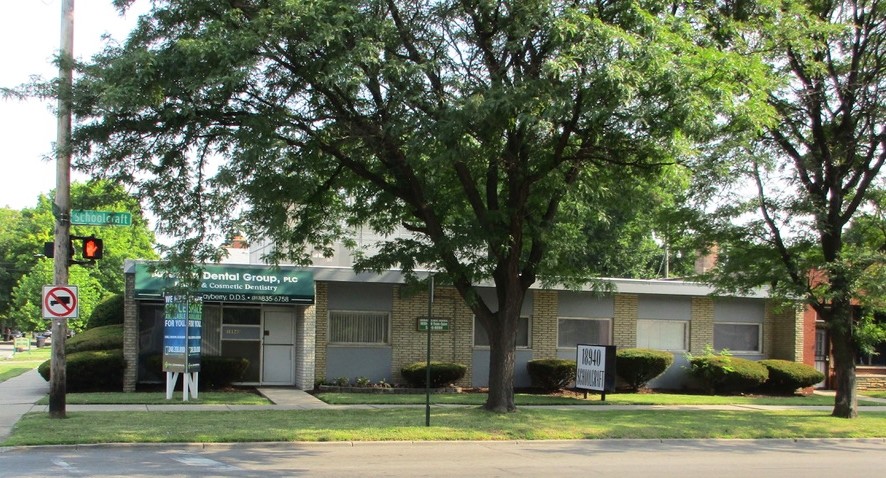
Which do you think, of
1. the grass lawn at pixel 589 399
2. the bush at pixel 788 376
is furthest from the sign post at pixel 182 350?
the bush at pixel 788 376

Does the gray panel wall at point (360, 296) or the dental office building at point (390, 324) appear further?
the gray panel wall at point (360, 296)

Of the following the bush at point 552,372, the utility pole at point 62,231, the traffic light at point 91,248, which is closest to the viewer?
the utility pole at point 62,231

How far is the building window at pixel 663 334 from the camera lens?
25.6 meters

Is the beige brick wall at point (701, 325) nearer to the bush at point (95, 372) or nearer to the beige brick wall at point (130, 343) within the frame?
the beige brick wall at point (130, 343)

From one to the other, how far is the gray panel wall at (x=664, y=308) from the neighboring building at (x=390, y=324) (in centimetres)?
3

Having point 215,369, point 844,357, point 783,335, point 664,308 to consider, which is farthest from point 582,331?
point 215,369

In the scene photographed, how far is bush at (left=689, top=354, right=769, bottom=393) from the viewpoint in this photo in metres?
24.3

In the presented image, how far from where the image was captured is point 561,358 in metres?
24.7

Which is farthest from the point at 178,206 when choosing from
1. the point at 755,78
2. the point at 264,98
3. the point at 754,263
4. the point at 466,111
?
the point at 754,263

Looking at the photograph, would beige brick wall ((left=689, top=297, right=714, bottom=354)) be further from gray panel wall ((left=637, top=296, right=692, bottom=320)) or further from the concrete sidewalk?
the concrete sidewalk

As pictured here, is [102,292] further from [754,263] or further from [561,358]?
[754,263]

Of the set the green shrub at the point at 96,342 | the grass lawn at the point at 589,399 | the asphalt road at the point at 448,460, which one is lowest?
the grass lawn at the point at 589,399

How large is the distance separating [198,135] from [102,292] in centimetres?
4461

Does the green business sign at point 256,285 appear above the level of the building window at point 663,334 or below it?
above
